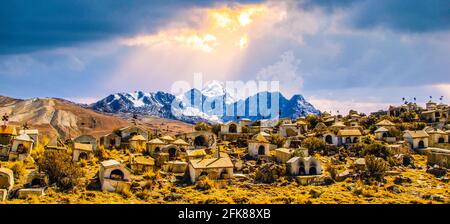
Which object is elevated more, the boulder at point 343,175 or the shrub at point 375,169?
the shrub at point 375,169

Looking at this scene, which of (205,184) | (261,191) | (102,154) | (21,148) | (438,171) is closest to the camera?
(261,191)

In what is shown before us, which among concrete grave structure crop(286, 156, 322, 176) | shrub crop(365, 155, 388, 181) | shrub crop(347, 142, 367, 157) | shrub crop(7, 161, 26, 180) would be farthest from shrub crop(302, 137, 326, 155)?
shrub crop(7, 161, 26, 180)

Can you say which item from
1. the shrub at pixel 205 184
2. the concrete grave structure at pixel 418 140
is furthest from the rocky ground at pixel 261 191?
the concrete grave structure at pixel 418 140

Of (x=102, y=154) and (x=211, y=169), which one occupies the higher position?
(x=102, y=154)

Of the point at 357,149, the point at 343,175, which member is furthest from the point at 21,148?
the point at 357,149

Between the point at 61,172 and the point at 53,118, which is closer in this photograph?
the point at 61,172

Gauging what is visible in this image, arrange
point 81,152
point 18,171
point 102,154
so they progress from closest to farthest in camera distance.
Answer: point 18,171 < point 81,152 < point 102,154

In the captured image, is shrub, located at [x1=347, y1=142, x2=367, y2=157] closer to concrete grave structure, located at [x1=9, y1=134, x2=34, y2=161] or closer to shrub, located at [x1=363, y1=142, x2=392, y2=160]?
shrub, located at [x1=363, y1=142, x2=392, y2=160]

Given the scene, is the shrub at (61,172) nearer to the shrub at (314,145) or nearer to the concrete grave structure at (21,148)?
the concrete grave structure at (21,148)

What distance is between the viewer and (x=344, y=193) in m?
32.2

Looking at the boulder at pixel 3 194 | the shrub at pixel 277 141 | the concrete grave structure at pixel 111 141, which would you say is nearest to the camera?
the boulder at pixel 3 194

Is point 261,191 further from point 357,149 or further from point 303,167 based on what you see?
point 357,149
